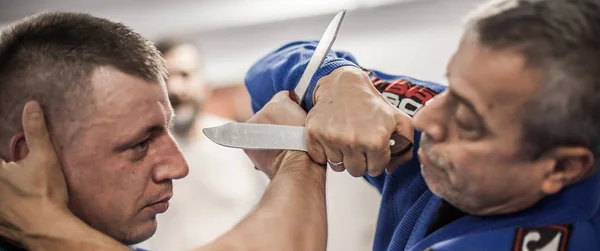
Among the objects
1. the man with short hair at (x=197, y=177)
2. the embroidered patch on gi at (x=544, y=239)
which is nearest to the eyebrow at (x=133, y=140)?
the embroidered patch on gi at (x=544, y=239)

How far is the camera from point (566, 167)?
67cm

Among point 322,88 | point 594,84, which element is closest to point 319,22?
point 322,88

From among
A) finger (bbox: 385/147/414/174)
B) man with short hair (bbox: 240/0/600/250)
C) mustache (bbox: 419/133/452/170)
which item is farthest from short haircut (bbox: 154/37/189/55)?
mustache (bbox: 419/133/452/170)

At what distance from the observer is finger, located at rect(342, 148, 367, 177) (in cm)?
80

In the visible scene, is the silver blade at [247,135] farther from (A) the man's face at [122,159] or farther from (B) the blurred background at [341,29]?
(B) the blurred background at [341,29]

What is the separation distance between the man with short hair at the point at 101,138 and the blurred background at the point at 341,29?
1.45 m

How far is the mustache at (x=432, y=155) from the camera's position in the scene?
702mm

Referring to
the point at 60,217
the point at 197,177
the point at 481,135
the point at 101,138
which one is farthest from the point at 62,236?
the point at 197,177

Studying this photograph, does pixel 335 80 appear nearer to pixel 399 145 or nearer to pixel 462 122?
pixel 399 145

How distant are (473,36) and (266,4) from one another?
5.43ft

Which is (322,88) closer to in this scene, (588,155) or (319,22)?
(588,155)

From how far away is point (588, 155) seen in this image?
65 centimetres

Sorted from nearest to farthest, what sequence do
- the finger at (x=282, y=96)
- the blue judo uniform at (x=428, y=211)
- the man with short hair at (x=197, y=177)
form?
the blue judo uniform at (x=428, y=211)
the finger at (x=282, y=96)
the man with short hair at (x=197, y=177)

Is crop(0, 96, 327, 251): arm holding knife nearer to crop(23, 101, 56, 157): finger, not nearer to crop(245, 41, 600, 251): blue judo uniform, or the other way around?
crop(23, 101, 56, 157): finger
